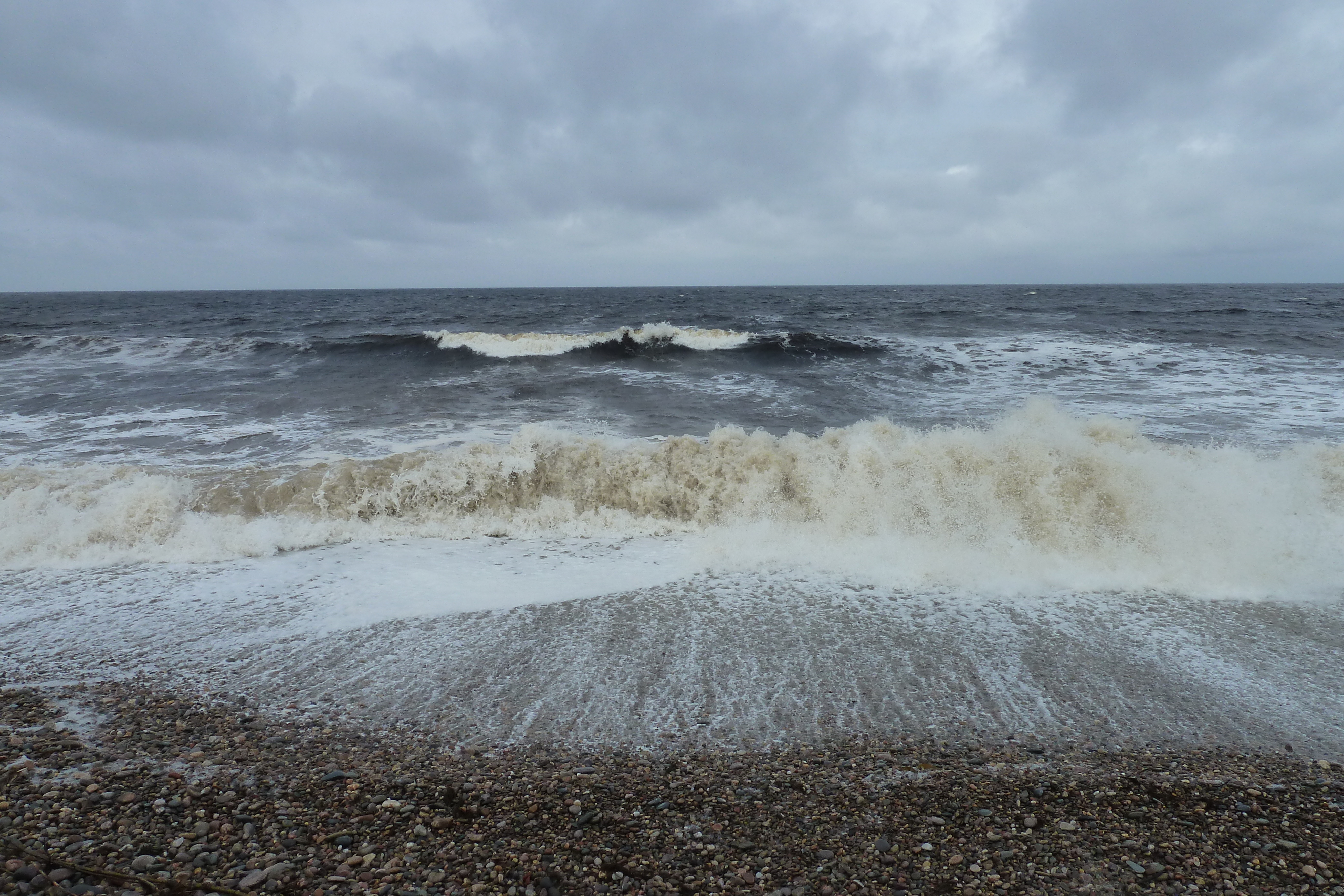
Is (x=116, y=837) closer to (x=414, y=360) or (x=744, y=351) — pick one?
(x=414, y=360)

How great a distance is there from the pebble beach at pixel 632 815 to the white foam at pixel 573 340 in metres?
18.7

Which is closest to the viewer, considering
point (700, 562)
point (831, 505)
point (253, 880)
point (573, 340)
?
point (253, 880)

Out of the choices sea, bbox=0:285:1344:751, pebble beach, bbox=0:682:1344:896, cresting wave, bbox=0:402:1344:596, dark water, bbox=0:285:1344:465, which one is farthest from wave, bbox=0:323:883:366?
pebble beach, bbox=0:682:1344:896

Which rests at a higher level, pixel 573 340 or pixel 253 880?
pixel 573 340

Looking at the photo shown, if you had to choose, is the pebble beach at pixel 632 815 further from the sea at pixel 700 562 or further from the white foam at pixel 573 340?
the white foam at pixel 573 340

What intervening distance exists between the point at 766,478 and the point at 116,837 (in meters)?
5.76

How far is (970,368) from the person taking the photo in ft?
59.1

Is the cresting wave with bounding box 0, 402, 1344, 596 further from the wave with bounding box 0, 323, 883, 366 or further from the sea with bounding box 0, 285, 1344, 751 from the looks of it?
the wave with bounding box 0, 323, 883, 366

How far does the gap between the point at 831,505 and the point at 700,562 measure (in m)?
1.67

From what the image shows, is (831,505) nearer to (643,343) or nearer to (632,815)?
(632,815)

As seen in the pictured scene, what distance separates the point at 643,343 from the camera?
23219 mm

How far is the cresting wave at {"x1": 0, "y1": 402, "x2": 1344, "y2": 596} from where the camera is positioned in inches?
214

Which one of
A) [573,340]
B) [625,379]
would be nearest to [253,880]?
[625,379]

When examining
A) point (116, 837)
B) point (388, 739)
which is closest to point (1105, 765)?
point (388, 739)
